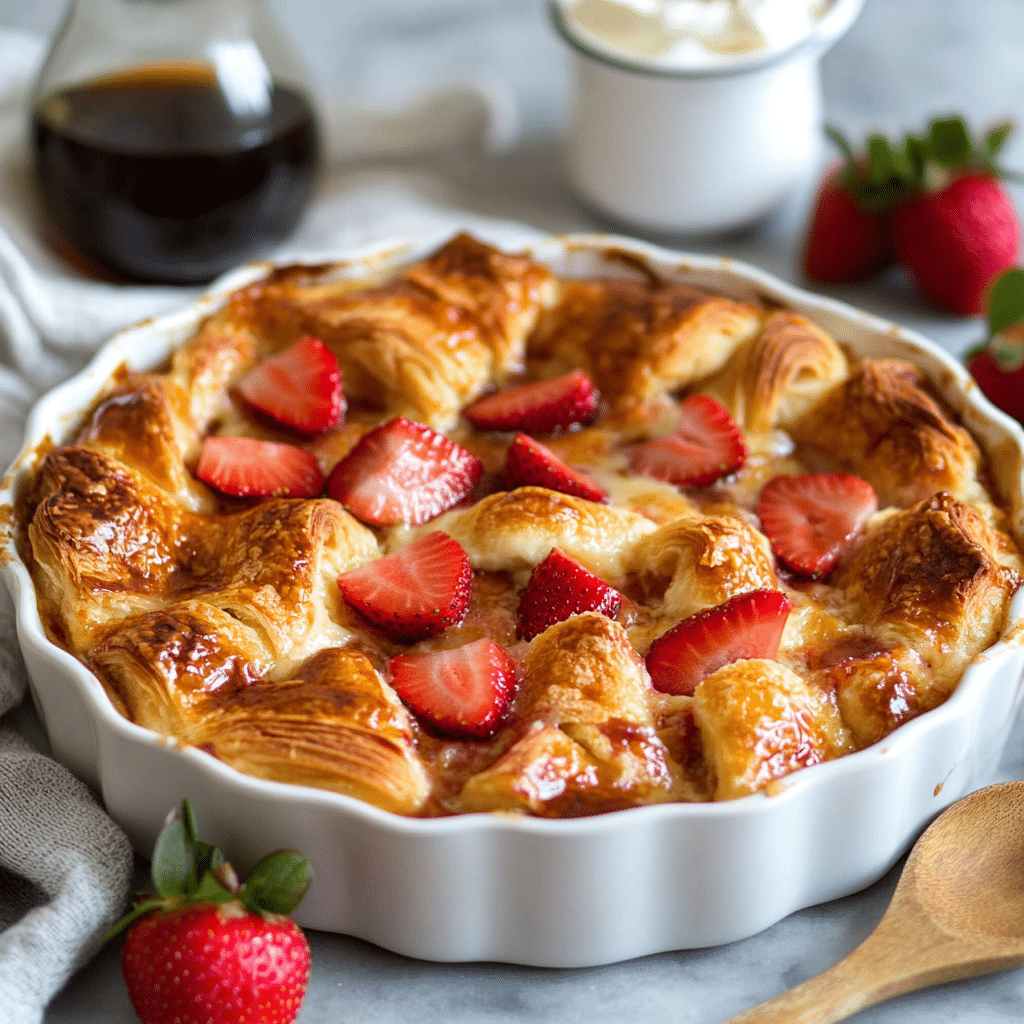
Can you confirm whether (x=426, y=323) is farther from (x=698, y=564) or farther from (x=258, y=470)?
(x=698, y=564)

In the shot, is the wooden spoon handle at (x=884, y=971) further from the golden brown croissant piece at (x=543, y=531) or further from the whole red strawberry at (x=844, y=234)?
the whole red strawberry at (x=844, y=234)

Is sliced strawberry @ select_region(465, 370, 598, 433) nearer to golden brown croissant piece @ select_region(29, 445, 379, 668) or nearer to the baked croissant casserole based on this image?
the baked croissant casserole

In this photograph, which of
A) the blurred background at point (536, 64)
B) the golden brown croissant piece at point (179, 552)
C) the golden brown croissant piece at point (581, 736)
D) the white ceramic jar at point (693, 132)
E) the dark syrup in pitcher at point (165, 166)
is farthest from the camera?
the blurred background at point (536, 64)

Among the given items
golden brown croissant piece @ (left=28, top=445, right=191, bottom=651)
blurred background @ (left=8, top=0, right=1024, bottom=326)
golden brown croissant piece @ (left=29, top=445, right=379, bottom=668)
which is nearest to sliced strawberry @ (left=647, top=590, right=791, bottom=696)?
golden brown croissant piece @ (left=29, top=445, right=379, bottom=668)

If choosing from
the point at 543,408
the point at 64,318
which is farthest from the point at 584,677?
the point at 64,318

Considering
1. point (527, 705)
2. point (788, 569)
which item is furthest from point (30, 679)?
point (788, 569)

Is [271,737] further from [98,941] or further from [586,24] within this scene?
[586,24]

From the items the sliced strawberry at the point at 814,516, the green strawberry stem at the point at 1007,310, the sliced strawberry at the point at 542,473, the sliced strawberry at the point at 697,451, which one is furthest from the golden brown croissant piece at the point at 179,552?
the green strawberry stem at the point at 1007,310
